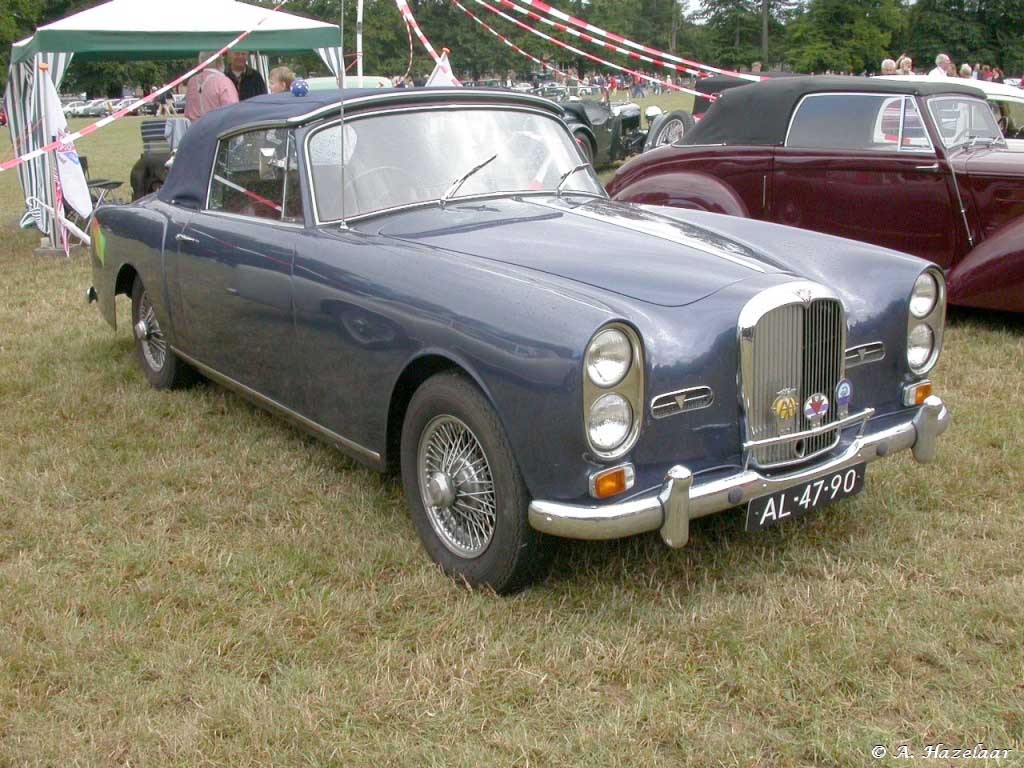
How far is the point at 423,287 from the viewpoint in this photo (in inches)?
128

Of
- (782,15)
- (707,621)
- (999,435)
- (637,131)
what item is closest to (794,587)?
(707,621)

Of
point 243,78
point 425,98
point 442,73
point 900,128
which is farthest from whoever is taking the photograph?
point 442,73

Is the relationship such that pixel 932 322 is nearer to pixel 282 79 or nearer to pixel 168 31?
pixel 282 79

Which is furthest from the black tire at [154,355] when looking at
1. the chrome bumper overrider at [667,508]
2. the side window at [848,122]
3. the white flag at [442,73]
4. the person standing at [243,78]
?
the white flag at [442,73]

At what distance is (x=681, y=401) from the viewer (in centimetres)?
288

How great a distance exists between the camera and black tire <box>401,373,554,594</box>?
297 centimetres

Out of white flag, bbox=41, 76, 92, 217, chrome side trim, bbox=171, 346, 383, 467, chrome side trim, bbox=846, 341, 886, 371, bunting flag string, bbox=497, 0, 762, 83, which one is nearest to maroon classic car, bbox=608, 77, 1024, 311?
bunting flag string, bbox=497, 0, 762, 83

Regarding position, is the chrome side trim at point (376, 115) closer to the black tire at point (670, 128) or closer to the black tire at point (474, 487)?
the black tire at point (474, 487)

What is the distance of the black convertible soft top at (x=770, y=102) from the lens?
262 inches

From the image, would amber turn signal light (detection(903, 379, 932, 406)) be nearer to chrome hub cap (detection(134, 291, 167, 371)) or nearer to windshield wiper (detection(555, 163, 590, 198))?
windshield wiper (detection(555, 163, 590, 198))

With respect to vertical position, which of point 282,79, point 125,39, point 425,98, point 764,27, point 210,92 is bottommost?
point 425,98

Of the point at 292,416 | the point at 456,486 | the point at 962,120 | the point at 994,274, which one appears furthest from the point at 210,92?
the point at 456,486

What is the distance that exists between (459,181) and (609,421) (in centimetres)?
161

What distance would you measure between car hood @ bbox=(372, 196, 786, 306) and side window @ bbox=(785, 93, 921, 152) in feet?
9.92
